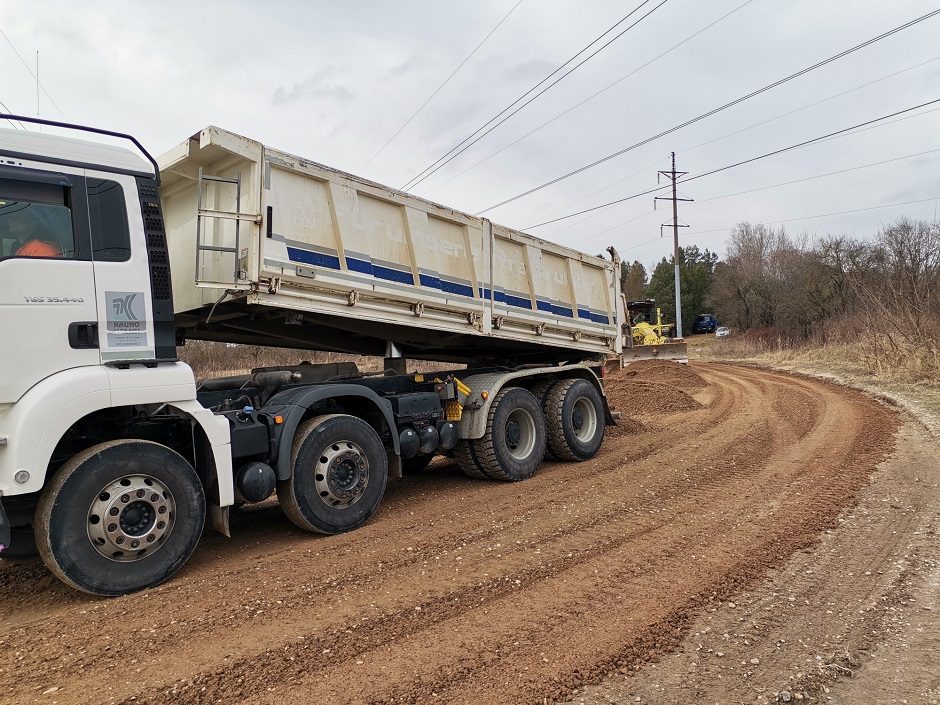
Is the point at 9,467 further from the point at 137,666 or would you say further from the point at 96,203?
the point at 96,203

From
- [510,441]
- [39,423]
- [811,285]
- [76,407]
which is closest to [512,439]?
[510,441]

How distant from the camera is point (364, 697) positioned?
284cm

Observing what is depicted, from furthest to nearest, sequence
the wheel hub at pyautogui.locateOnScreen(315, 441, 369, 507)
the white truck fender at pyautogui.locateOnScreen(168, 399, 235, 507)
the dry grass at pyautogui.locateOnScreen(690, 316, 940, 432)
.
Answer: the dry grass at pyautogui.locateOnScreen(690, 316, 940, 432) < the wheel hub at pyautogui.locateOnScreen(315, 441, 369, 507) < the white truck fender at pyautogui.locateOnScreen(168, 399, 235, 507)

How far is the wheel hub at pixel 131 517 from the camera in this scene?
3996mm

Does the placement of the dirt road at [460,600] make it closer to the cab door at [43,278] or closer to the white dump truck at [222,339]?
the white dump truck at [222,339]

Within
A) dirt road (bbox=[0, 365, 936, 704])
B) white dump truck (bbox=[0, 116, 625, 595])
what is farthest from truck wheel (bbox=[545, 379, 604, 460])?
dirt road (bbox=[0, 365, 936, 704])

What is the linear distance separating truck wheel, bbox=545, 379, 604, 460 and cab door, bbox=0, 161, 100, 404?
218 inches

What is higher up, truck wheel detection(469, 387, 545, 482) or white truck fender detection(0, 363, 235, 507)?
white truck fender detection(0, 363, 235, 507)

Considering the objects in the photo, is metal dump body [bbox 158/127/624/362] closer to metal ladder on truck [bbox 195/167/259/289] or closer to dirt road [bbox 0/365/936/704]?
metal ladder on truck [bbox 195/167/259/289]

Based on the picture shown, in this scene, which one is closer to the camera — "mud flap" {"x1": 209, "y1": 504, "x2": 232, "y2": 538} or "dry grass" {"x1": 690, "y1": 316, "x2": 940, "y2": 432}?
"mud flap" {"x1": 209, "y1": 504, "x2": 232, "y2": 538}

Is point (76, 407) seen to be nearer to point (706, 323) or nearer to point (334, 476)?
point (334, 476)

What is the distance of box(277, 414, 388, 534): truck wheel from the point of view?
203 inches

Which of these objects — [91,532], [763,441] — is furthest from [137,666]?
[763,441]

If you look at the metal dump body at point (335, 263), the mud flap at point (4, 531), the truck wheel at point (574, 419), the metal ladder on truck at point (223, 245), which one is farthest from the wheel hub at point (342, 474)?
the truck wheel at point (574, 419)
